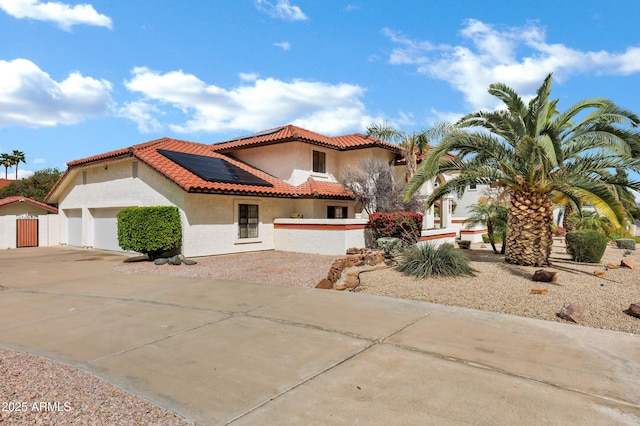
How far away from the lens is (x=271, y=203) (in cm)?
2003

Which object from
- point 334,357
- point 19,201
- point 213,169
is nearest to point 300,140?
point 213,169

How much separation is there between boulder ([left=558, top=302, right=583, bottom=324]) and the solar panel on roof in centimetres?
1398

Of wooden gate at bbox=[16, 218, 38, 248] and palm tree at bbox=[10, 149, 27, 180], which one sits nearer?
wooden gate at bbox=[16, 218, 38, 248]

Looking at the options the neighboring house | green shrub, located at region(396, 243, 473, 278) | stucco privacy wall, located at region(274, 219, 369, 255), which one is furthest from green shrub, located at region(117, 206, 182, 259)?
the neighboring house

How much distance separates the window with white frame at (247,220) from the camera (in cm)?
1864

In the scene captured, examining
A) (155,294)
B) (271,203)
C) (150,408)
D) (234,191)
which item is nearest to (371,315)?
(150,408)

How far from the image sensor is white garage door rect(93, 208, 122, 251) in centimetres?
2054

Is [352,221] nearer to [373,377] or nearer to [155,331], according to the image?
[155,331]

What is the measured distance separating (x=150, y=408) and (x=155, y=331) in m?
2.81

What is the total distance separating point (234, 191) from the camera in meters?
17.3

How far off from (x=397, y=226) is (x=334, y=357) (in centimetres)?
1249

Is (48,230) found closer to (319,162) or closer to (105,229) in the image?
(105,229)

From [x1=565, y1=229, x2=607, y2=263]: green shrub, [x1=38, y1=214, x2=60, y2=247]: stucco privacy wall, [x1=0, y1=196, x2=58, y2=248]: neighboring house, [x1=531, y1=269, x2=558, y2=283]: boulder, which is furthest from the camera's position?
[x1=38, y1=214, x2=60, y2=247]: stucco privacy wall

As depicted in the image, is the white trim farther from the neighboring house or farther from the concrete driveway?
the neighboring house
